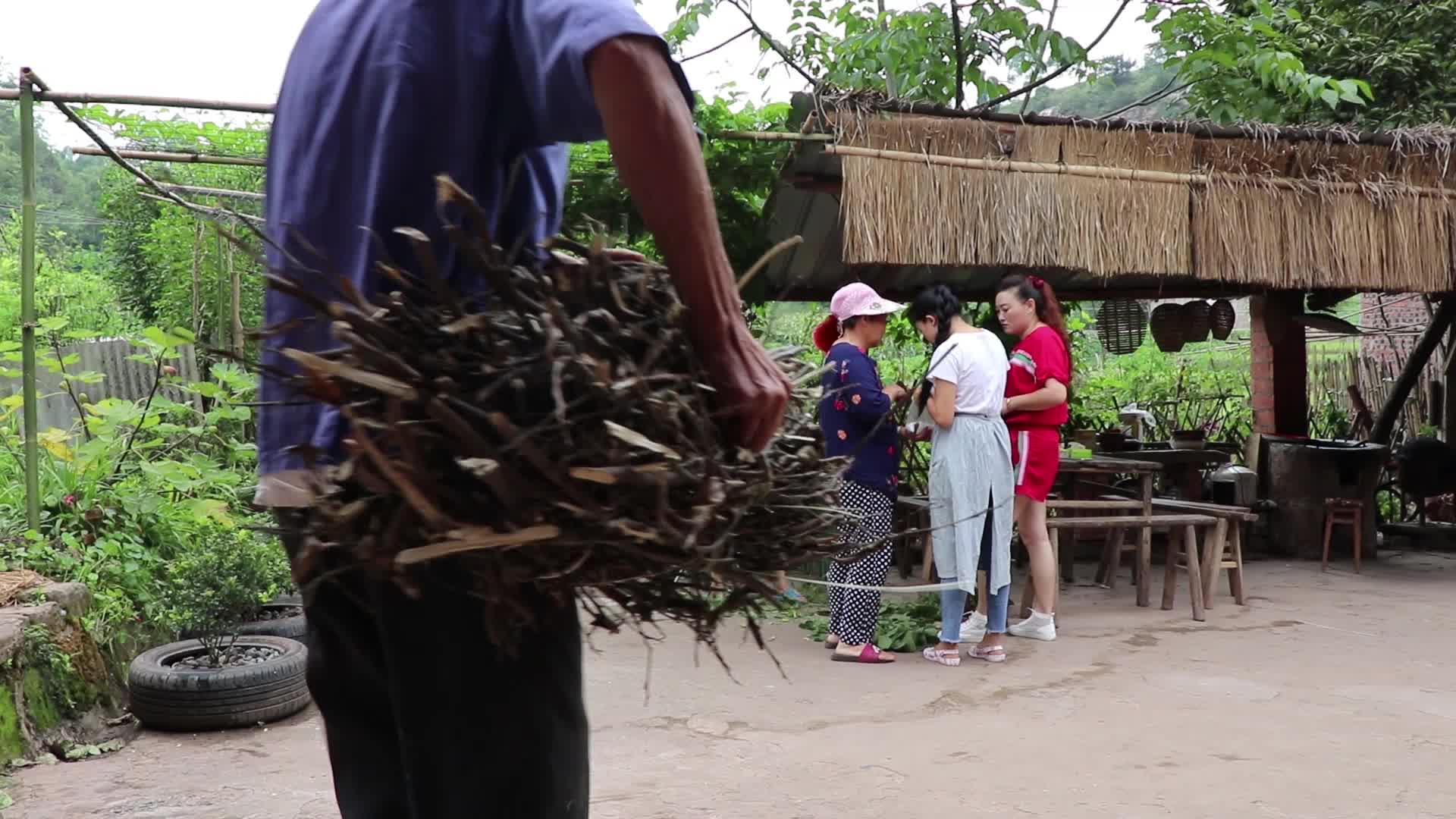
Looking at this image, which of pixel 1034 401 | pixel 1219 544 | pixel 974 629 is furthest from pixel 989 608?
pixel 1219 544

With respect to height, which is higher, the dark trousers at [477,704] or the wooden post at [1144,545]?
the dark trousers at [477,704]

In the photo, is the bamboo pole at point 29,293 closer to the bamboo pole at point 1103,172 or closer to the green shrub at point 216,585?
the green shrub at point 216,585

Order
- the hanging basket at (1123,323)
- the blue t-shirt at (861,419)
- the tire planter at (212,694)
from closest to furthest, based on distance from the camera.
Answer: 1. the tire planter at (212,694)
2. the blue t-shirt at (861,419)
3. the hanging basket at (1123,323)

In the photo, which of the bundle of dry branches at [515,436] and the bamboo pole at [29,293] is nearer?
the bundle of dry branches at [515,436]

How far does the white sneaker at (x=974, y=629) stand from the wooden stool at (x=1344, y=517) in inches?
158

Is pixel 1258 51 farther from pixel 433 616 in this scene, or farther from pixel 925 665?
pixel 433 616

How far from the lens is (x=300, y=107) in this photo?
1404mm

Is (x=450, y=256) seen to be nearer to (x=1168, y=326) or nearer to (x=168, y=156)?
(x=168, y=156)

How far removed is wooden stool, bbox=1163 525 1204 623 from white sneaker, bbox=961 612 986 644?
1.36 meters

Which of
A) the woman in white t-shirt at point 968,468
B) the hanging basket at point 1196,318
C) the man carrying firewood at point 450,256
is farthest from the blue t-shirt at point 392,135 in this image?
the hanging basket at point 1196,318

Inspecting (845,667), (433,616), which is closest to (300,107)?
(433,616)

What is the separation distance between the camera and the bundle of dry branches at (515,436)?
1183mm

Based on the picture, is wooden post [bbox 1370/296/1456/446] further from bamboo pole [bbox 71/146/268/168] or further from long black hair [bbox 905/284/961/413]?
bamboo pole [bbox 71/146/268/168]

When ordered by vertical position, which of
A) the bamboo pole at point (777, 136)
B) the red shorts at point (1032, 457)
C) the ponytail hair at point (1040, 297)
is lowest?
the red shorts at point (1032, 457)
